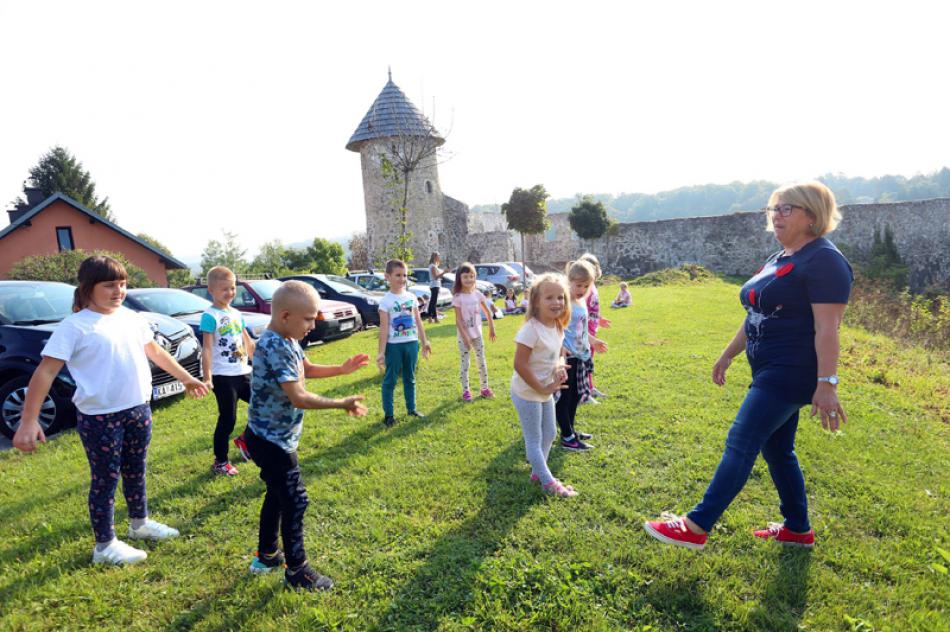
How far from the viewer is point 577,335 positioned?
4.75 metres

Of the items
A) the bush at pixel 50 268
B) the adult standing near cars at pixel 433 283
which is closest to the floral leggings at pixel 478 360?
the adult standing near cars at pixel 433 283

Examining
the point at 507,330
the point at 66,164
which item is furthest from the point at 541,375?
the point at 66,164

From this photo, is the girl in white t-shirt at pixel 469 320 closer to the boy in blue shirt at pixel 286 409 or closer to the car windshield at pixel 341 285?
the boy in blue shirt at pixel 286 409

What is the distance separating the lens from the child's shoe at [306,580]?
108 inches

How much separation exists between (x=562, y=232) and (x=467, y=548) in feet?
104

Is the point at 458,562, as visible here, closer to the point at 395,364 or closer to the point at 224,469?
the point at 224,469

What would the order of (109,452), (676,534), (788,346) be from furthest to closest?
1. (109,452)
2. (676,534)
3. (788,346)

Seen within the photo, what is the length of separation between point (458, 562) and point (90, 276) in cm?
273

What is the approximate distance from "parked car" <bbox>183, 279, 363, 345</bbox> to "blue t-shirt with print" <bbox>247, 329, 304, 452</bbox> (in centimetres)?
836

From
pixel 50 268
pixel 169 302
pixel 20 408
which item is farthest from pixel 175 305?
pixel 50 268

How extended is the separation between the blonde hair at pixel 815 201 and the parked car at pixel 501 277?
18215 mm

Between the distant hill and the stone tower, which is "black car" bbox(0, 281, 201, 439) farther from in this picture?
the distant hill

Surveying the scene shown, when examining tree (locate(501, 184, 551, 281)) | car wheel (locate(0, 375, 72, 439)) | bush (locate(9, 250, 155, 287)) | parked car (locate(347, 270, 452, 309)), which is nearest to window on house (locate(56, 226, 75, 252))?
bush (locate(9, 250, 155, 287))

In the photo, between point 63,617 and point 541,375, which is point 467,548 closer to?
point 541,375
